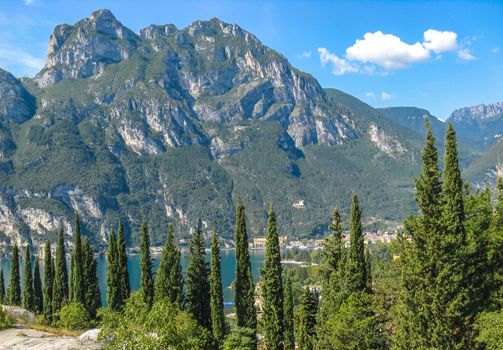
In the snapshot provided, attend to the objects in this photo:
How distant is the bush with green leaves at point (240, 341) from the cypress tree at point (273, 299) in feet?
5.80

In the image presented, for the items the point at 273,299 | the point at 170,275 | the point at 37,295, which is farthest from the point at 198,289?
the point at 37,295

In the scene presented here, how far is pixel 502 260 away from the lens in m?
34.3

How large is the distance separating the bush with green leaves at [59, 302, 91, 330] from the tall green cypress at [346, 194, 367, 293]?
114ft

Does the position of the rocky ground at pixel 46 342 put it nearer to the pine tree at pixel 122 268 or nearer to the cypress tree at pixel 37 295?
the pine tree at pixel 122 268

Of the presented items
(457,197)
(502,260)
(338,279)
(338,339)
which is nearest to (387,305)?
(338,279)

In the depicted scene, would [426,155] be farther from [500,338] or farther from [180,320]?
[180,320]

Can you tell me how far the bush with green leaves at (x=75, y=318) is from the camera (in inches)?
2441

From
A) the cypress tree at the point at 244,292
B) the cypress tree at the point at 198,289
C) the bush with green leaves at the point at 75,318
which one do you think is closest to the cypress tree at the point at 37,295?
the bush with green leaves at the point at 75,318

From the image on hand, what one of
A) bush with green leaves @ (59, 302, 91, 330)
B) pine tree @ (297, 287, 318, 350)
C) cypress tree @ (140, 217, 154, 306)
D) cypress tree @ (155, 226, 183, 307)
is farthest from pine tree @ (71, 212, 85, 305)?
pine tree @ (297, 287, 318, 350)

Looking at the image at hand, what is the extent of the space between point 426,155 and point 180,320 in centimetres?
2000

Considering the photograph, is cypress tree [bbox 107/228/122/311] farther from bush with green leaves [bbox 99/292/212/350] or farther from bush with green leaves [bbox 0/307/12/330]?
bush with green leaves [bbox 99/292/212/350]

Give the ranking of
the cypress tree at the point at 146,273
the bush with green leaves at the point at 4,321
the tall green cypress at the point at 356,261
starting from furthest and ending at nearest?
the cypress tree at the point at 146,273 → the tall green cypress at the point at 356,261 → the bush with green leaves at the point at 4,321

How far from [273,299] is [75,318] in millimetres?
27738

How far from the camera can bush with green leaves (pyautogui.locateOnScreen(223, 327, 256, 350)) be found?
4534 cm
